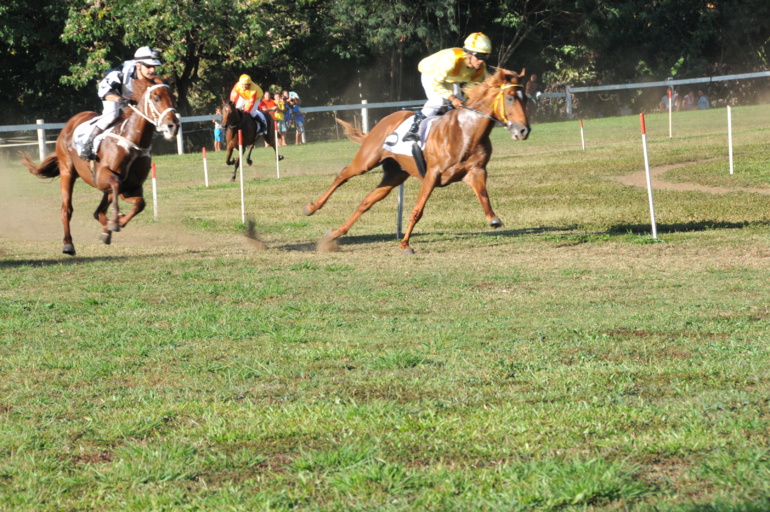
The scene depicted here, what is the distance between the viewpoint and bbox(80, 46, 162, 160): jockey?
13.3 meters

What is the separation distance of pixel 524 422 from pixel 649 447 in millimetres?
747

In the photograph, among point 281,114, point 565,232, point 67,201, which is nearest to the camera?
point 67,201

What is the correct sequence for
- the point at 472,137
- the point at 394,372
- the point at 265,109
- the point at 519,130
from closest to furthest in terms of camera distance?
1. the point at 394,372
2. the point at 519,130
3. the point at 472,137
4. the point at 265,109

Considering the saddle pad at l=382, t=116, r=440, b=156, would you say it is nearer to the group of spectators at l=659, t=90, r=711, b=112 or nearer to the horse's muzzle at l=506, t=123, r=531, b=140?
the horse's muzzle at l=506, t=123, r=531, b=140

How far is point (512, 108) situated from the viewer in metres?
13.1

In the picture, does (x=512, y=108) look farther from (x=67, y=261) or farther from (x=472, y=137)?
(x=67, y=261)

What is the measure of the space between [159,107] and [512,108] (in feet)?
15.1

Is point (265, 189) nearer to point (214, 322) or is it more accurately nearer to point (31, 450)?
point (214, 322)

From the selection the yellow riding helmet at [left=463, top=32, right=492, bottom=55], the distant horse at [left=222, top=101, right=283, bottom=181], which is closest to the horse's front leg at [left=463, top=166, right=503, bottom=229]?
the yellow riding helmet at [left=463, top=32, right=492, bottom=55]

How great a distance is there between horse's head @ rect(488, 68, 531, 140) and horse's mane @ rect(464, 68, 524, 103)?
3cm

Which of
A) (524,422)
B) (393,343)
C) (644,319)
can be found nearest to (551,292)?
(644,319)

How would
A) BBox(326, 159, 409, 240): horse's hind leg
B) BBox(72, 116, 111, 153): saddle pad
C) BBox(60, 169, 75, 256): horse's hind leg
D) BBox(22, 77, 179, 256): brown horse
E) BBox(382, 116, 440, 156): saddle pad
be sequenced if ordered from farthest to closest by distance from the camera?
BBox(326, 159, 409, 240): horse's hind leg, BBox(60, 169, 75, 256): horse's hind leg, BBox(382, 116, 440, 156): saddle pad, BBox(72, 116, 111, 153): saddle pad, BBox(22, 77, 179, 256): brown horse

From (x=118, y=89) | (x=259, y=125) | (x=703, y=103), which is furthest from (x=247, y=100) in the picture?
(x=703, y=103)

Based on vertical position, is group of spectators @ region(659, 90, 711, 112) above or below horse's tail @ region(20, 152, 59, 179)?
above
